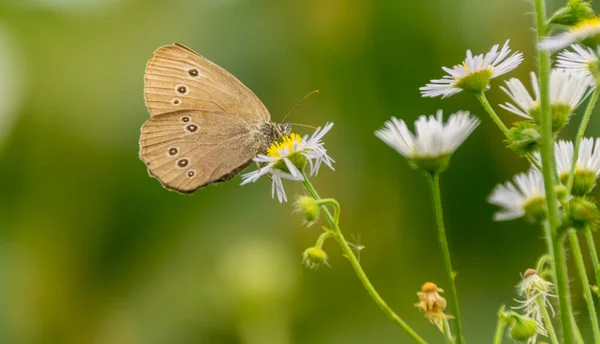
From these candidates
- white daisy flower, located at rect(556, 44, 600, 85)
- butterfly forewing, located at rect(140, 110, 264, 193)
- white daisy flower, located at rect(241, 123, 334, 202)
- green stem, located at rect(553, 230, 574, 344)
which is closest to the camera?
green stem, located at rect(553, 230, 574, 344)

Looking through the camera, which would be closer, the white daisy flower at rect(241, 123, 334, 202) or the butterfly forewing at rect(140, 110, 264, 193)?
the white daisy flower at rect(241, 123, 334, 202)

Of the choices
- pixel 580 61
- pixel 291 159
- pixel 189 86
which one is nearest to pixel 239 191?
Answer: pixel 189 86

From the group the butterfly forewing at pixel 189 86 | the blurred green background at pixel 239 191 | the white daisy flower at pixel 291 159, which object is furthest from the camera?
the blurred green background at pixel 239 191

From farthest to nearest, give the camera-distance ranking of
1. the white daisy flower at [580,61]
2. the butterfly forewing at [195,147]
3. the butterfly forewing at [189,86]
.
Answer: the butterfly forewing at [189,86], the butterfly forewing at [195,147], the white daisy flower at [580,61]

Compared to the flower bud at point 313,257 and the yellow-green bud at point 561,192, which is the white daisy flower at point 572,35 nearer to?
the yellow-green bud at point 561,192

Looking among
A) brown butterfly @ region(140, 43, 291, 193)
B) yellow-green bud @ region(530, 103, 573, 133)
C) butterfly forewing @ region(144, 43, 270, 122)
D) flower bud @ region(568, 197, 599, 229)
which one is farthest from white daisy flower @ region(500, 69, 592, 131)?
butterfly forewing @ region(144, 43, 270, 122)

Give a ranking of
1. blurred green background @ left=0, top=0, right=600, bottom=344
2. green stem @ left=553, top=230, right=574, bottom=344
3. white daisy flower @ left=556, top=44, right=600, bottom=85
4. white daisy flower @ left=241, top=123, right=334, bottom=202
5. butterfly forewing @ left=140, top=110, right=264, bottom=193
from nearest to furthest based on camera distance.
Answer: green stem @ left=553, top=230, right=574, bottom=344
white daisy flower @ left=556, top=44, right=600, bottom=85
white daisy flower @ left=241, top=123, right=334, bottom=202
butterfly forewing @ left=140, top=110, right=264, bottom=193
blurred green background @ left=0, top=0, right=600, bottom=344

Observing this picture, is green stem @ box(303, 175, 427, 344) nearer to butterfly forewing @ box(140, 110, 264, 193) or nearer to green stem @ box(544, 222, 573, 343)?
green stem @ box(544, 222, 573, 343)

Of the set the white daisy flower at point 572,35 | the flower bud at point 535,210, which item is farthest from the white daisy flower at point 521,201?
the white daisy flower at point 572,35
